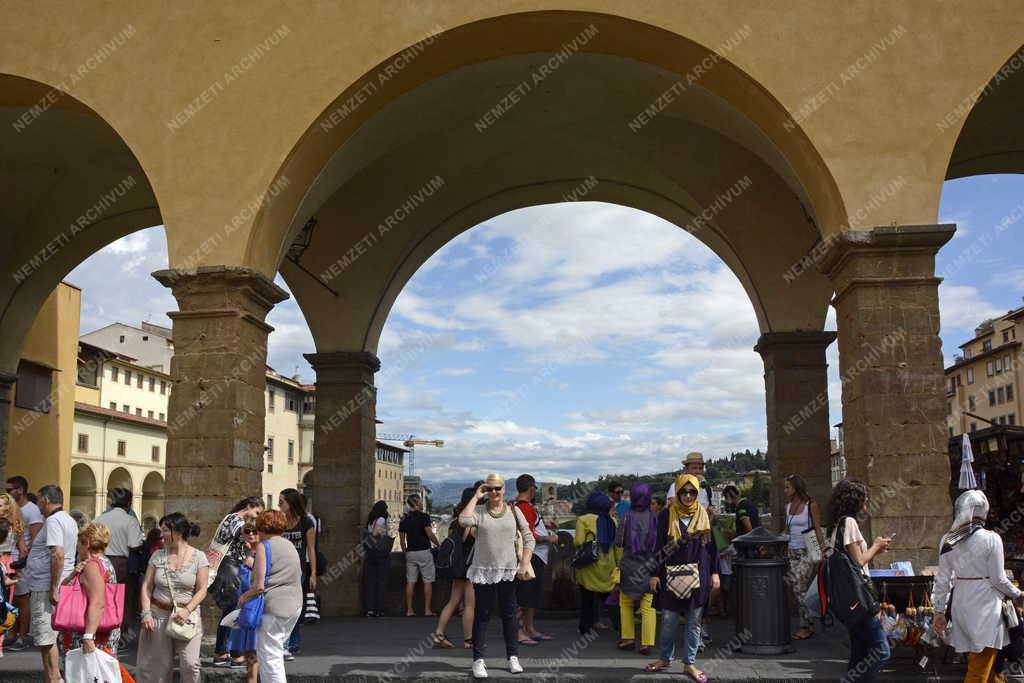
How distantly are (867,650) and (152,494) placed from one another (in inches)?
1895

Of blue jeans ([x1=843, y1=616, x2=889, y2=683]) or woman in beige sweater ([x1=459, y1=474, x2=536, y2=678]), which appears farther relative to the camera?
woman in beige sweater ([x1=459, y1=474, x2=536, y2=678])

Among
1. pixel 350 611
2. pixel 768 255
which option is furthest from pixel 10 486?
pixel 768 255

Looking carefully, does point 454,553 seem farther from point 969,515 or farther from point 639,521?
point 969,515

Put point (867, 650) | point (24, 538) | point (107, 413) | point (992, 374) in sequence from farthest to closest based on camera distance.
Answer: point (992, 374) < point (107, 413) < point (24, 538) < point (867, 650)

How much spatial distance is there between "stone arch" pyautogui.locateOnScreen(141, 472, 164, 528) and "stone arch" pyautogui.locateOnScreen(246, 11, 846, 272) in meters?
41.5

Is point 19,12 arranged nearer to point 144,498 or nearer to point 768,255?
point 768,255

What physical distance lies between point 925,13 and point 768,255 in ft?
14.8

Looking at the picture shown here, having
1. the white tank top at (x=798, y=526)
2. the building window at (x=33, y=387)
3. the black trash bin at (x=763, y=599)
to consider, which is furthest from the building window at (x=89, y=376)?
the black trash bin at (x=763, y=599)

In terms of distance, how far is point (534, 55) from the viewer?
8.88m

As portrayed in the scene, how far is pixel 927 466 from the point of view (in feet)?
22.7

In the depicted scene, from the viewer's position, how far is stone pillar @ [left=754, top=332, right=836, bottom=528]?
11.0m

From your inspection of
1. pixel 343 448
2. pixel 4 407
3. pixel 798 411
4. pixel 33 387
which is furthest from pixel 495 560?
pixel 33 387

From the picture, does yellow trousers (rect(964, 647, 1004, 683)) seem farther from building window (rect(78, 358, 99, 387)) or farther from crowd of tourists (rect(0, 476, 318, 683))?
building window (rect(78, 358, 99, 387))

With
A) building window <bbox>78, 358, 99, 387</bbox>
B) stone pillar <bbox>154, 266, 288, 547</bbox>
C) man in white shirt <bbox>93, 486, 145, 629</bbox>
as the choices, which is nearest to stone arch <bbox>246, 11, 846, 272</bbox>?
stone pillar <bbox>154, 266, 288, 547</bbox>
